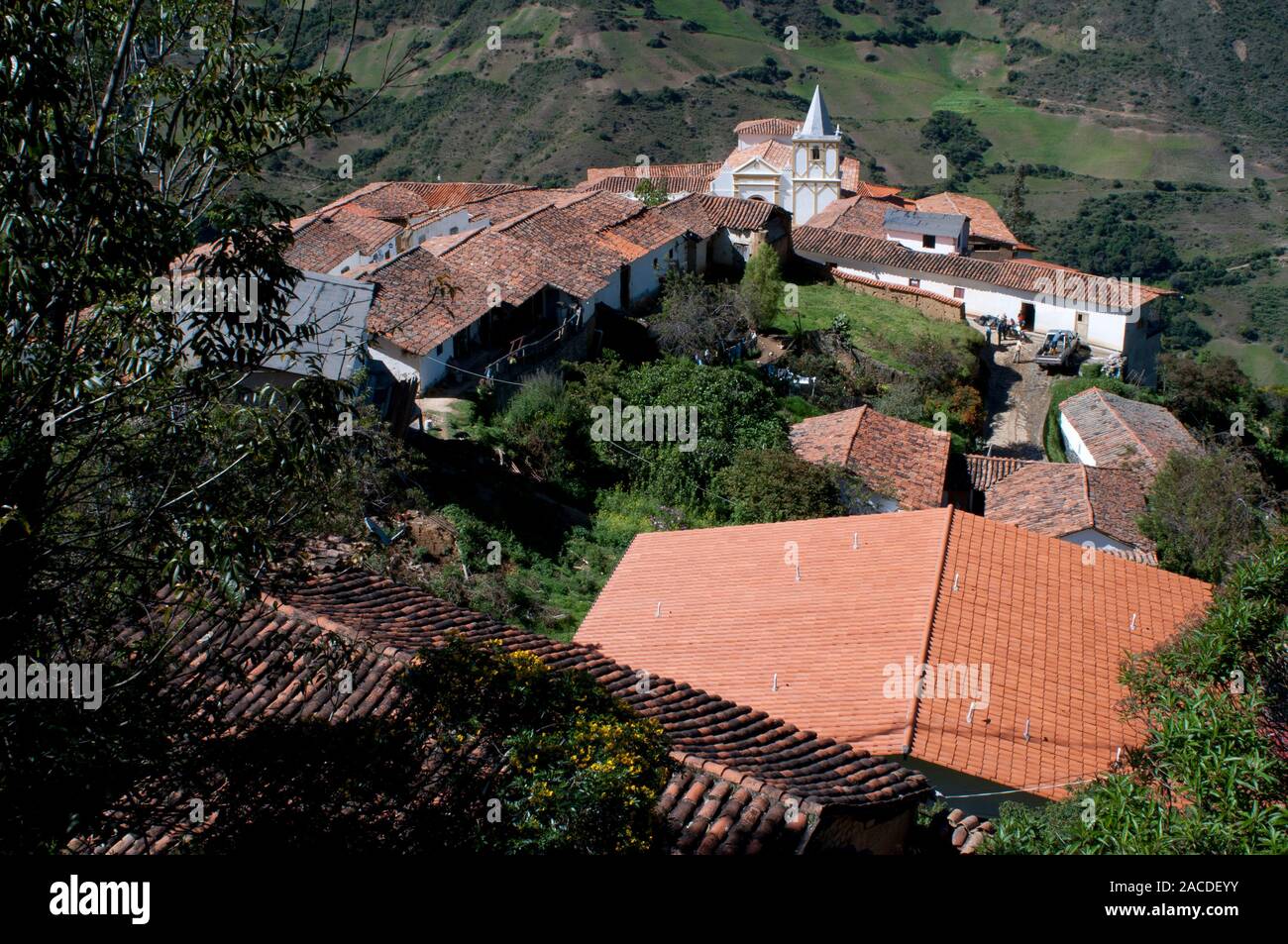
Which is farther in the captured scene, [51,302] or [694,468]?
[694,468]

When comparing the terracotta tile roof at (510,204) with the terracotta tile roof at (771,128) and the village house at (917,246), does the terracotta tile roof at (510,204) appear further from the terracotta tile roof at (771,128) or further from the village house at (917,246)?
the terracotta tile roof at (771,128)

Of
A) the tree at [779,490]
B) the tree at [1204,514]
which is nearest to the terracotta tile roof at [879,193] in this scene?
the tree at [1204,514]

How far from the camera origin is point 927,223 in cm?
4569

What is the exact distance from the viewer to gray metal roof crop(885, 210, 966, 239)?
45.0 meters

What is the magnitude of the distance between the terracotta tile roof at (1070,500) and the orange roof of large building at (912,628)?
5.36 metres

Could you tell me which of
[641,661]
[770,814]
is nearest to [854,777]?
[770,814]

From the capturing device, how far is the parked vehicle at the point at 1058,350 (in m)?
37.1

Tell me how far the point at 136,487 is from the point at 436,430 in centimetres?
1544

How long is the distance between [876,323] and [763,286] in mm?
4550

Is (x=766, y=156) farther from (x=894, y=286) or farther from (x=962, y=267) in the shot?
(x=894, y=286)

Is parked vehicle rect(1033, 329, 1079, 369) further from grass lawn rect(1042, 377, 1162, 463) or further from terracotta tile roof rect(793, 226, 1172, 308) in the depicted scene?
terracotta tile roof rect(793, 226, 1172, 308)

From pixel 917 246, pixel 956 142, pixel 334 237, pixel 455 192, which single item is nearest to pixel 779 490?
pixel 334 237
